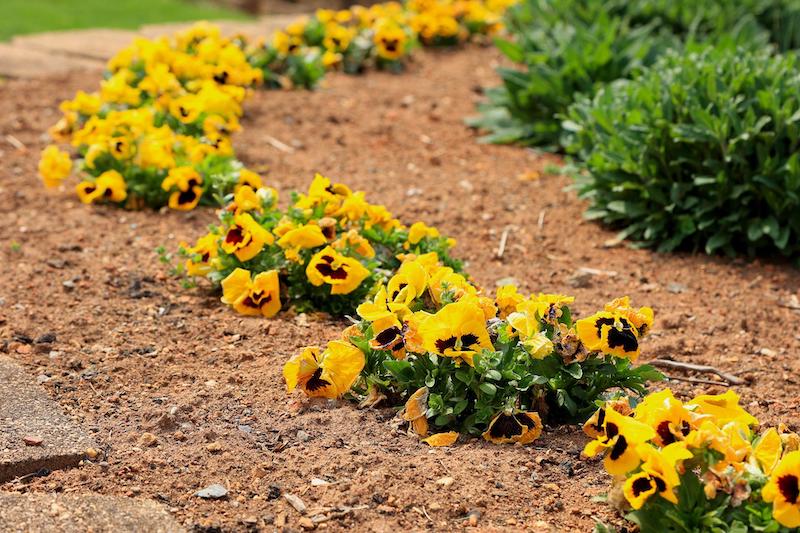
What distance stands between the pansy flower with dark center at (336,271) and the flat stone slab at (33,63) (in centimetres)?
385

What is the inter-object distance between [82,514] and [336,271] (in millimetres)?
1286

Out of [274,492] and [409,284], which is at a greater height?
[409,284]

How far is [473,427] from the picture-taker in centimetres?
306

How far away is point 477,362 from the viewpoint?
2.96 metres

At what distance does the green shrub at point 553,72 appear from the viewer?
20.4 feet

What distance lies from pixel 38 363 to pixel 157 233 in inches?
51.6

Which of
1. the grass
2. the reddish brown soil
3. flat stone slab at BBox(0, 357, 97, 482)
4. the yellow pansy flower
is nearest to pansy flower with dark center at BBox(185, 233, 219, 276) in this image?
the reddish brown soil

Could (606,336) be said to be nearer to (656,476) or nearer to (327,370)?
(656,476)

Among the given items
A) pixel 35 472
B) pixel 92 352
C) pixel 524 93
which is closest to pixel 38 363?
pixel 92 352

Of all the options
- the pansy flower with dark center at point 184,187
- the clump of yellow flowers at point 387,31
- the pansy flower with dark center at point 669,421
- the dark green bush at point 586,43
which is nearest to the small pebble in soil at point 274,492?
the pansy flower with dark center at point 669,421

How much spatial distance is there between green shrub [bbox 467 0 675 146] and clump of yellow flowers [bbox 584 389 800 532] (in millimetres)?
3610

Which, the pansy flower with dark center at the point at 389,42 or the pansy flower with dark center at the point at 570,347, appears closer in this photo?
the pansy flower with dark center at the point at 570,347

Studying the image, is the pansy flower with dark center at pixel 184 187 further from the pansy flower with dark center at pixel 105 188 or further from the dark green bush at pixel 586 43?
the dark green bush at pixel 586 43

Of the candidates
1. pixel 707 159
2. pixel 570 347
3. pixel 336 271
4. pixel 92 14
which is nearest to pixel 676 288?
pixel 707 159
